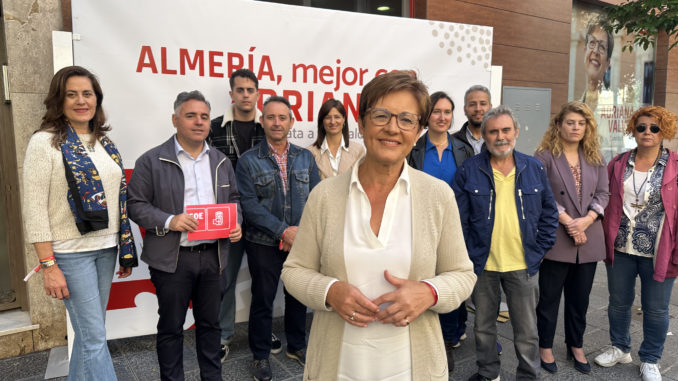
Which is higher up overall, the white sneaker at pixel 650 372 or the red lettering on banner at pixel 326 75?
the red lettering on banner at pixel 326 75

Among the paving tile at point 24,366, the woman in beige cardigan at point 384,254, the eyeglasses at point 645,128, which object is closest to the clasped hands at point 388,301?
the woman in beige cardigan at point 384,254

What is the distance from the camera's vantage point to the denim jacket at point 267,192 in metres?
3.30

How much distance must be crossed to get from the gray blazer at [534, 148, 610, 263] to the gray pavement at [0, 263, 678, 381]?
3.21ft

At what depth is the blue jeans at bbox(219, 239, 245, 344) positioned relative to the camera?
152 inches

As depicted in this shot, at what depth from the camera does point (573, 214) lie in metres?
3.45

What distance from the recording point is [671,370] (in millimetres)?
3621

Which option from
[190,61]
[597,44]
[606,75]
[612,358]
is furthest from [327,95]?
[606,75]

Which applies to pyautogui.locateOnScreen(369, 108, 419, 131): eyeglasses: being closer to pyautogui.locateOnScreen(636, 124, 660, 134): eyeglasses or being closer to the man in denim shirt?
the man in denim shirt

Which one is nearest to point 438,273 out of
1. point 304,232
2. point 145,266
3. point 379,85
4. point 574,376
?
point 304,232

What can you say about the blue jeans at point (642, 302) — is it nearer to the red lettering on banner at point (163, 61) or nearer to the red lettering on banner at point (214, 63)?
the red lettering on banner at point (214, 63)

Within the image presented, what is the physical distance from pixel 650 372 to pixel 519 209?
5.87 feet

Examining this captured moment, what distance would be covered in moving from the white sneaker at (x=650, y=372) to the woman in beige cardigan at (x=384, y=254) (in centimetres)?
280

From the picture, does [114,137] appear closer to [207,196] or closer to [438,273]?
[207,196]

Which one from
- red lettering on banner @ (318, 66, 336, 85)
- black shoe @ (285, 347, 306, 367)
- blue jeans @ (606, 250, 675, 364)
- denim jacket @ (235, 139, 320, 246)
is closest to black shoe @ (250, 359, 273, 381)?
black shoe @ (285, 347, 306, 367)
